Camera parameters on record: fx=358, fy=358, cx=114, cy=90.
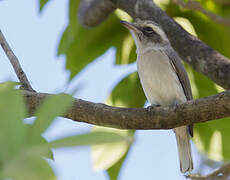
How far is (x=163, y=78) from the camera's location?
4430 millimetres

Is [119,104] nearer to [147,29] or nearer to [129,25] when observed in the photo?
[129,25]

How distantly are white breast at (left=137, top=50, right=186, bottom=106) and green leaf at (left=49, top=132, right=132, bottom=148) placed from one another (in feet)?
11.9

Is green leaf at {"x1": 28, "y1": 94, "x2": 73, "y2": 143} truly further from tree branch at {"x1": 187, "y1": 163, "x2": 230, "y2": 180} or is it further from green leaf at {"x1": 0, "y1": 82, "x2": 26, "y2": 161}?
tree branch at {"x1": 187, "y1": 163, "x2": 230, "y2": 180}

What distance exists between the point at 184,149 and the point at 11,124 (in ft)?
13.9

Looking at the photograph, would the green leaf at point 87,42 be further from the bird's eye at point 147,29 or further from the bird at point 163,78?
the bird's eye at point 147,29

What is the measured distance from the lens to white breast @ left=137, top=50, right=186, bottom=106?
4.33 m

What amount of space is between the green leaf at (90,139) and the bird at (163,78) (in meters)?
3.52

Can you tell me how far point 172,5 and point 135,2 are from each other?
771 mm

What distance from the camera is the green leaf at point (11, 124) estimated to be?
0.67m

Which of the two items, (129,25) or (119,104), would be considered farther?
(129,25)

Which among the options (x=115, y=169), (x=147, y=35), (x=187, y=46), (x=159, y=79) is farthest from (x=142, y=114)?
(x=147, y=35)

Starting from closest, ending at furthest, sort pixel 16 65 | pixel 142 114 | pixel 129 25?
pixel 142 114
pixel 16 65
pixel 129 25

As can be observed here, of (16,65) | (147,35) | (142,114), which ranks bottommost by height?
(147,35)

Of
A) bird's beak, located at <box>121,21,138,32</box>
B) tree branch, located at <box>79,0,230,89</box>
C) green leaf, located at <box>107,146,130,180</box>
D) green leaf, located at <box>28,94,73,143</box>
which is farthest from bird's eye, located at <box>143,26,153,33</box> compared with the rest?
green leaf, located at <box>28,94,73,143</box>
